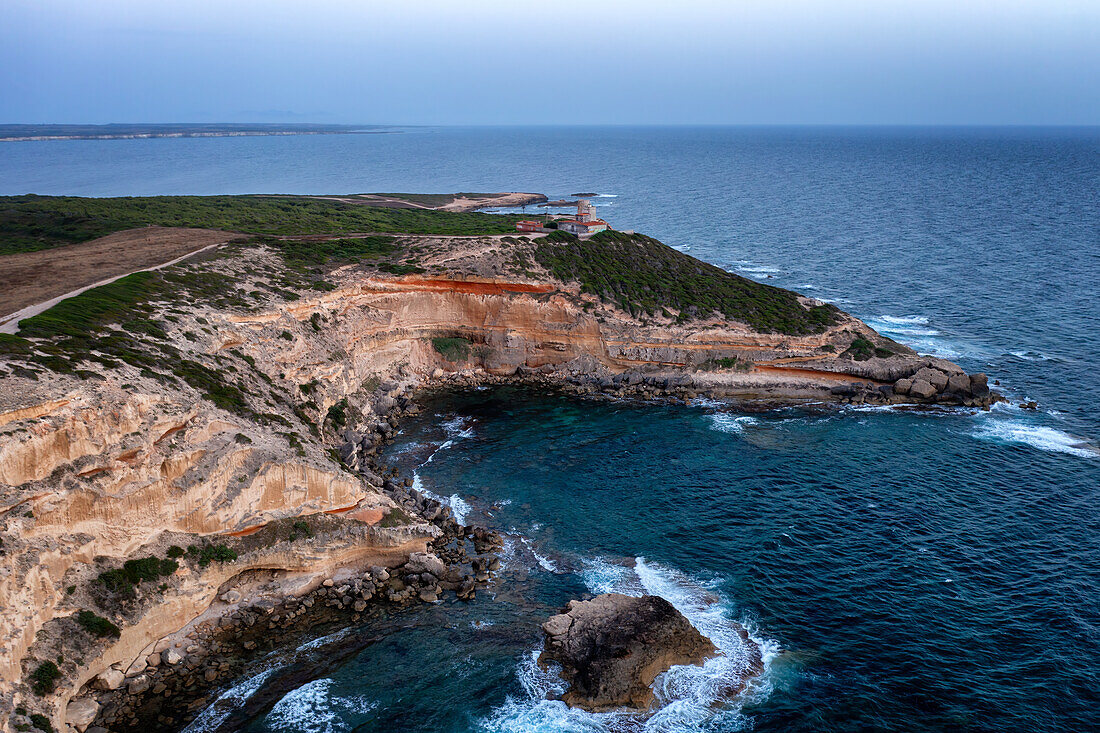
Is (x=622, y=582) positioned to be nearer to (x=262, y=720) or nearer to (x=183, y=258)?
(x=262, y=720)

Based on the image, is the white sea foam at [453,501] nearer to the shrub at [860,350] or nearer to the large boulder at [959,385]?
the shrub at [860,350]

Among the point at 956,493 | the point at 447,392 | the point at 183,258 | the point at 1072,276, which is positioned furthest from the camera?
the point at 1072,276

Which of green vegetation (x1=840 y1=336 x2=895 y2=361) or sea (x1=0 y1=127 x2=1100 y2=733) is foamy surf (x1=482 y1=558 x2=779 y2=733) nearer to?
sea (x1=0 y1=127 x2=1100 y2=733)

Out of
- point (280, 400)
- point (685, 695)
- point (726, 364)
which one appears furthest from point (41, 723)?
point (726, 364)

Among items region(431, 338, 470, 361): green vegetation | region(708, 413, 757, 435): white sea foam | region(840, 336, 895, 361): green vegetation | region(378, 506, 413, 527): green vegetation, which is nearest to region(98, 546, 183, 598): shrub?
region(378, 506, 413, 527): green vegetation

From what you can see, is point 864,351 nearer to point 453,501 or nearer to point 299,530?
point 453,501

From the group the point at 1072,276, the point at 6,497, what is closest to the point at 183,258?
the point at 6,497

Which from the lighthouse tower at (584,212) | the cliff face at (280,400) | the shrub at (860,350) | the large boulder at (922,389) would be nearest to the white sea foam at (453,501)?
the cliff face at (280,400)
